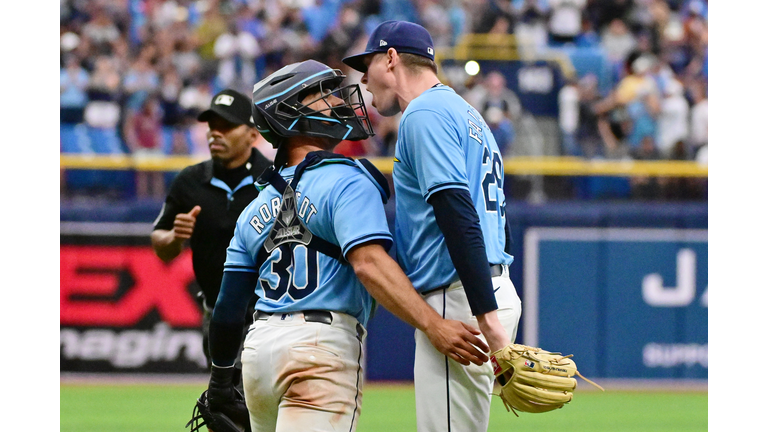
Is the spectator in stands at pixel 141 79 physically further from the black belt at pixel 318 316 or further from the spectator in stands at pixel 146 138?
the black belt at pixel 318 316

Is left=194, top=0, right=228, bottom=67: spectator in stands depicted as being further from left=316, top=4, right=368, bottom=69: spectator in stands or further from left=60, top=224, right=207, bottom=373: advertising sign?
left=60, top=224, right=207, bottom=373: advertising sign

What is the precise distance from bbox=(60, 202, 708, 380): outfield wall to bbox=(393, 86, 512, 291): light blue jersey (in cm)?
600

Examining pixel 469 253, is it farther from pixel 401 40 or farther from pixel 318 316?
pixel 401 40

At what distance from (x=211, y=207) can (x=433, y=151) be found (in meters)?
2.52

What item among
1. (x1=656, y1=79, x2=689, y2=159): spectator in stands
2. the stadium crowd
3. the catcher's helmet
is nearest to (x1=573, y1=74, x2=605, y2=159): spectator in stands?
the stadium crowd

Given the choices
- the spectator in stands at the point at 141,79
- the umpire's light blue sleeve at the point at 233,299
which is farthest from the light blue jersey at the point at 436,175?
the spectator in stands at the point at 141,79

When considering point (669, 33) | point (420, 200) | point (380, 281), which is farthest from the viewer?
point (669, 33)

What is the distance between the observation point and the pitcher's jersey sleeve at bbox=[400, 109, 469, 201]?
10.1 ft

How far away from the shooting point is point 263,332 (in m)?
3.06

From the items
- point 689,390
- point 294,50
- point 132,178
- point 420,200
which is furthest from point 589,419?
point 294,50

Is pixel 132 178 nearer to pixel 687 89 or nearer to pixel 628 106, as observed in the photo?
pixel 628 106

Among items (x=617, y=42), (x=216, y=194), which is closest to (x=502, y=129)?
(x=617, y=42)

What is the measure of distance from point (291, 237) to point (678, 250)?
752 centimetres

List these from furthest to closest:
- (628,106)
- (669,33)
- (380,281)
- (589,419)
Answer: (669,33) → (628,106) → (589,419) → (380,281)
